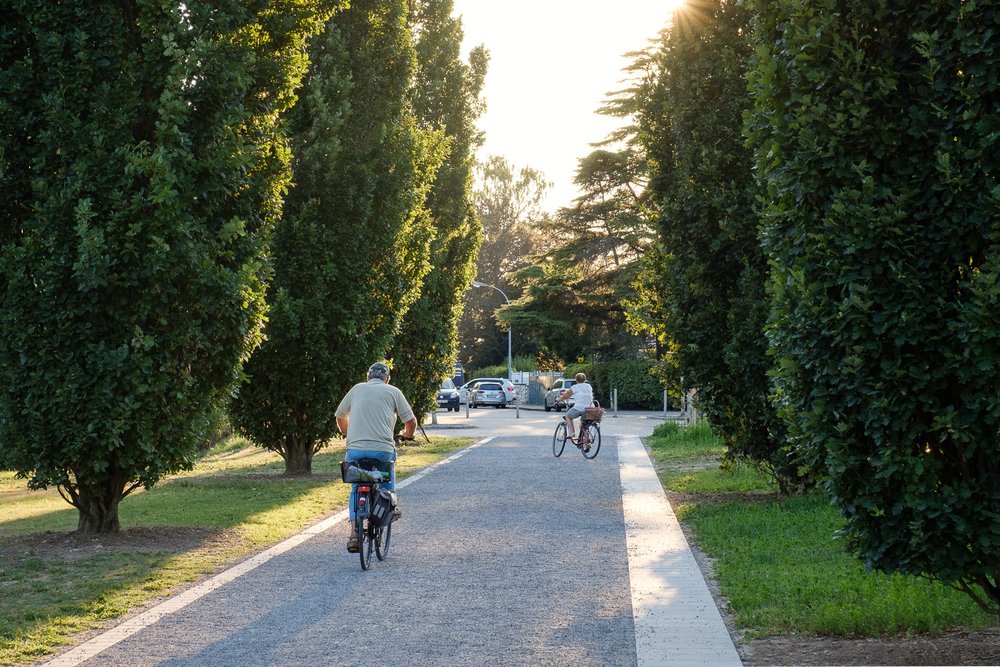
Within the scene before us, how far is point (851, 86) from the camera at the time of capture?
6723 mm

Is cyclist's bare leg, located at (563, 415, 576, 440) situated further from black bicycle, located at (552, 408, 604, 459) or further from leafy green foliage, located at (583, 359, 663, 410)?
leafy green foliage, located at (583, 359, 663, 410)

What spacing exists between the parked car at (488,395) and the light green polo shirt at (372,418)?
55.4 metres

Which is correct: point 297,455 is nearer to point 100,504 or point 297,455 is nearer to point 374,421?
point 100,504

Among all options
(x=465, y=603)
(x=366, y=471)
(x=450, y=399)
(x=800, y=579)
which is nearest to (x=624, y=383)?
(x=450, y=399)

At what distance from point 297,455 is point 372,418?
372 inches

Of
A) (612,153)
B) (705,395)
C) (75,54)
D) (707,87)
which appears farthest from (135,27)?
(612,153)

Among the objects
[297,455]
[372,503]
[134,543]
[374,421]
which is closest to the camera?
[372,503]

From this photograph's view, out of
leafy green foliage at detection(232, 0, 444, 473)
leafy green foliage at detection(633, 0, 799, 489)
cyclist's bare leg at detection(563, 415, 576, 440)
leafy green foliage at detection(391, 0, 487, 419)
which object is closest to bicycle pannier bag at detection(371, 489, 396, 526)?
leafy green foliage at detection(633, 0, 799, 489)

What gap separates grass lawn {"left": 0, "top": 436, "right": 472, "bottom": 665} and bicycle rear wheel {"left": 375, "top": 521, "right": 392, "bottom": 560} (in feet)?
4.37

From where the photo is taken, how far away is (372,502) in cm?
1058

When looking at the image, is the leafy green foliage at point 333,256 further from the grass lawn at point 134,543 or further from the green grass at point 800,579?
the green grass at point 800,579

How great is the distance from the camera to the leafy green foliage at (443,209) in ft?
88.6

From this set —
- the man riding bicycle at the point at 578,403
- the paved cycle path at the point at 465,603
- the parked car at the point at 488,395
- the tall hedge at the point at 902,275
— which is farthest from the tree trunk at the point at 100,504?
the parked car at the point at 488,395

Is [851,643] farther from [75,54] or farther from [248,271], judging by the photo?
[75,54]
